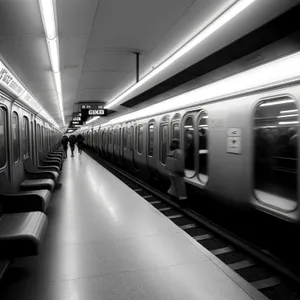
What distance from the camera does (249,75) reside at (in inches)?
141

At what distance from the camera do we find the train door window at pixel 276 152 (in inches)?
142

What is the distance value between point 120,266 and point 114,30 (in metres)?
3.55

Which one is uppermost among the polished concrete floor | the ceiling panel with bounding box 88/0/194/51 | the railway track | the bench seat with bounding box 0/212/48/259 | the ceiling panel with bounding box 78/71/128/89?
the ceiling panel with bounding box 88/0/194/51

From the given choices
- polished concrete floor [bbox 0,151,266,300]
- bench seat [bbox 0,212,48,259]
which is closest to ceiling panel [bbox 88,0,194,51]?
bench seat [bbox 0,212,48,259]

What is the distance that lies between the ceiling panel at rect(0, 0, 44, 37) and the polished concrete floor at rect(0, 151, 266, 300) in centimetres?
266

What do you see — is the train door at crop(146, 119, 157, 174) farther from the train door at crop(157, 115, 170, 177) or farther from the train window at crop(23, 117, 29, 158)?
the train window at crop(23, 117, 29, 158)

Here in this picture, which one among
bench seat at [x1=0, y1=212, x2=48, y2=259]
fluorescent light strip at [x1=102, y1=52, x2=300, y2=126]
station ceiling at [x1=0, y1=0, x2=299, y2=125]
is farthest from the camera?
station ceiling at [x1=0, y1=0, x2=299, y2=125]

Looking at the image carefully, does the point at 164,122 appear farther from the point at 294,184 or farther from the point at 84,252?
the point at 84,252

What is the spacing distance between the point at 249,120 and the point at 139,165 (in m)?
5.71

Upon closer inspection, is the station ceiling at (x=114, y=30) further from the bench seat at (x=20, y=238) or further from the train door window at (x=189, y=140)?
the bench seat at (x=20, y=238)

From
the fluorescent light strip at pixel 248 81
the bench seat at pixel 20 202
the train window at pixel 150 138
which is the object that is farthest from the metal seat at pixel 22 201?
the train window at pixel 150 138

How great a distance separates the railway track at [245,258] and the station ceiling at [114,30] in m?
3.03

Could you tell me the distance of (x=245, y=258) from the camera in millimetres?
3537

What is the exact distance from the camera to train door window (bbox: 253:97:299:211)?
142 inches
